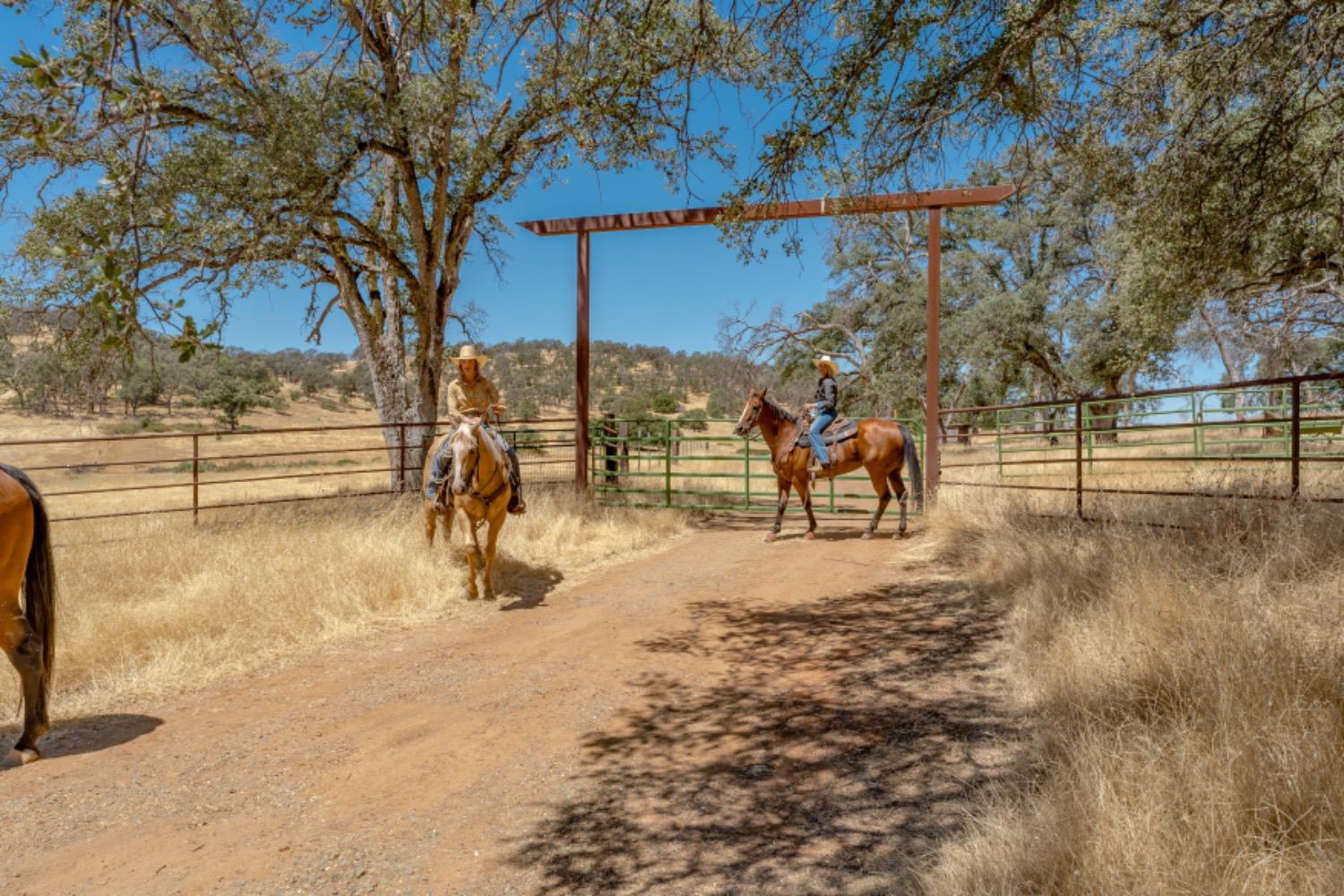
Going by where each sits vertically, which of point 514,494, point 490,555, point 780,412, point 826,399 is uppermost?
point 826,399

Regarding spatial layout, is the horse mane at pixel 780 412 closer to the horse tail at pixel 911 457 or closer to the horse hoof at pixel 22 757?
the horse tail at pixel 911 457

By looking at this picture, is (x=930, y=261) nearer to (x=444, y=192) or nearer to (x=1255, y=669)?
(x=444, y=192)

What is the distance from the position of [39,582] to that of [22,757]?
3.33ft

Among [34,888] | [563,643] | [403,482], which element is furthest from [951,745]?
[403,482]

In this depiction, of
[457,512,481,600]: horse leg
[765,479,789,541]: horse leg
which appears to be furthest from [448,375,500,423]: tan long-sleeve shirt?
[765,479,789,541]: horse leg

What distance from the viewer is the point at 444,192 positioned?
39.5ft

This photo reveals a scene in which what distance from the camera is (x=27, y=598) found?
178 inches

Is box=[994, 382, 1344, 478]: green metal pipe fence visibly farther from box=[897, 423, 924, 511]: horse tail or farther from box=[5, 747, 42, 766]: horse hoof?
box=[5, 747, 42, 766]: horse hoof

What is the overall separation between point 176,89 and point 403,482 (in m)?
6.42

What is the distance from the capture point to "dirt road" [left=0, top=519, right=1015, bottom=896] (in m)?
3.13

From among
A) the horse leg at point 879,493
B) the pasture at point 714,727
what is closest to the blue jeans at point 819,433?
the horse leg at point 879,493

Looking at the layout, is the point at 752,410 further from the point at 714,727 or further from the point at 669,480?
the point at 714,727

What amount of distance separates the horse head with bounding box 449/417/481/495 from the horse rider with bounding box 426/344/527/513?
0.65 feet

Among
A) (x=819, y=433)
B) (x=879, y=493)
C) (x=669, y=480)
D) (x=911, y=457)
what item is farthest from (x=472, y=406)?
(x=669, y=480)
